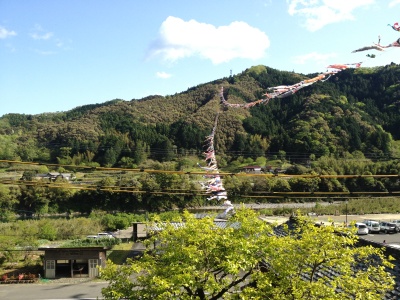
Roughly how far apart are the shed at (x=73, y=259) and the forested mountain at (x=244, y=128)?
3420 cm

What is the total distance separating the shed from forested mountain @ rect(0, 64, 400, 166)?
1346 inches

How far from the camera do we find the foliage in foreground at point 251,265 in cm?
464

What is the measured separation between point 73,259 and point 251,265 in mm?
11370

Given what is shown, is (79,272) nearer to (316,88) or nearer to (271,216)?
(271,216)

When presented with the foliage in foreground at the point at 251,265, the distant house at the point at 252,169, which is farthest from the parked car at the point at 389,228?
the distant house at the point at 252,169

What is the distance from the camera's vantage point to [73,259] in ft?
47.8

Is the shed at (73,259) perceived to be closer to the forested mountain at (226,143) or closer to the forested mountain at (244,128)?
the forested mountain at (226,143)

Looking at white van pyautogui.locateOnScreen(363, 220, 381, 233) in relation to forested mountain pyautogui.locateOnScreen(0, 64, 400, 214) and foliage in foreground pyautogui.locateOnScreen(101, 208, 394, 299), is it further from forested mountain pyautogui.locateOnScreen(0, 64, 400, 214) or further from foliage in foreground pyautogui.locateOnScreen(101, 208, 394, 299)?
foliage in foreground pyautogui.locateOnScreen(101, 208, 394, 299)

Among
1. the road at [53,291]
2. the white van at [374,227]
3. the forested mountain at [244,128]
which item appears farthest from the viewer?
the forested mountain at [244,128]

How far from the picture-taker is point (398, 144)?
52281mm

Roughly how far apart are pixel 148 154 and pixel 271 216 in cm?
3011

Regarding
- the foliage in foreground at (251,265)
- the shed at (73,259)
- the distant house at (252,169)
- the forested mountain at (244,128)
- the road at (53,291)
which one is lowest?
the road at (53,291)

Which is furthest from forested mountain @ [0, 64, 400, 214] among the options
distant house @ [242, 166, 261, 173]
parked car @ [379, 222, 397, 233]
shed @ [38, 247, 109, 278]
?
shed @ [38, 247, 109, 278]

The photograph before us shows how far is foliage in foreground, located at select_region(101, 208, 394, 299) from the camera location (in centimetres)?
464
